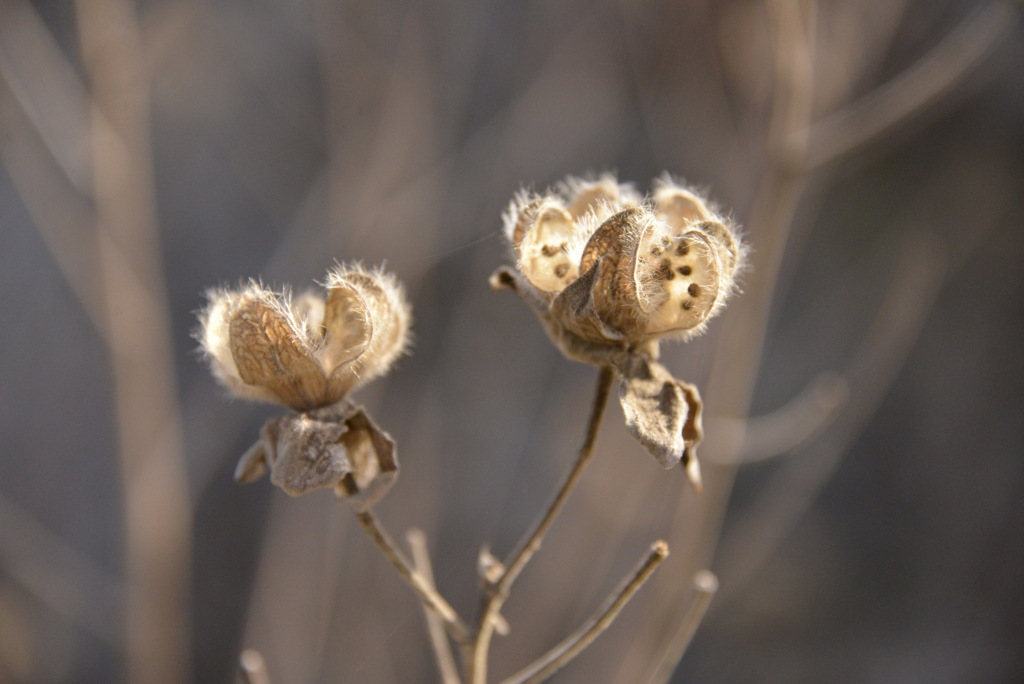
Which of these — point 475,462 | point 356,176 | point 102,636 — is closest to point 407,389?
point 475,462

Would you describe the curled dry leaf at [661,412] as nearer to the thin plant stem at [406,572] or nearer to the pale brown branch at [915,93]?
the thin plant stem at [406,572]

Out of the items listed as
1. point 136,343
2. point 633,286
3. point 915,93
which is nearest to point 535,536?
point 633,286

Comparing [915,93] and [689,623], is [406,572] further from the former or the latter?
[915,93]

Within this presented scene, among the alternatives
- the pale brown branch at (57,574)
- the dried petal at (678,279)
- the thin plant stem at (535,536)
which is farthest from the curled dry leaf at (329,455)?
the pale brown branch at (57,574)

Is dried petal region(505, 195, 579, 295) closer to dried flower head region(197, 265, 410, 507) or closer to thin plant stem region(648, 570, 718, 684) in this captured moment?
dried flower head region(197, 265, 410, 507)

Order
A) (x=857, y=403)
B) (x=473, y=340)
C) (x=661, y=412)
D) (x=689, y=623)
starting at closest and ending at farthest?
1. (x=661, y=412)
2. (x=689, y=623)
3. (x=857, y=403)
4. (x=473, y=340)

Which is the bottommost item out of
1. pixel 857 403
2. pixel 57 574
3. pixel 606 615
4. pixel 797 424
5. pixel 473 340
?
pixel 606 615
